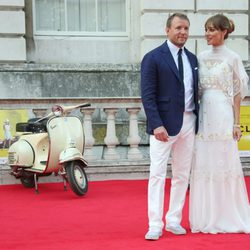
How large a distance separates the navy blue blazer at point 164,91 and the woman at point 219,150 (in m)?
0.33

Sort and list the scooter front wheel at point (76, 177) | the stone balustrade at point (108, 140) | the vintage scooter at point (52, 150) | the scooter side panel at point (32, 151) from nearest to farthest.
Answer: the scooter front wheel at point (76, 177), the vintage scooter at point (52, 150), the scooter side panel at point (32, 151), the stone balustrade at point (108, 140)

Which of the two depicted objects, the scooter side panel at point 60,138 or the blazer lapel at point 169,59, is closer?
the blazer lapel at point 169,59

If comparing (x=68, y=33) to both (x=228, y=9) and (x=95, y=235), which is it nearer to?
(x=228, y=9)

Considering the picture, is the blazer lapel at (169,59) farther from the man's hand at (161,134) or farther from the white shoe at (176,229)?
the white shoe at (176,229)

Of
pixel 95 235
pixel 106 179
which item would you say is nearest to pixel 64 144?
pixel 106 179

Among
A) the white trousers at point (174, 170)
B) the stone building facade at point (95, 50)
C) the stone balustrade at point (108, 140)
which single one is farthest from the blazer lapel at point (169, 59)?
the stone building facade at point (95, 50)

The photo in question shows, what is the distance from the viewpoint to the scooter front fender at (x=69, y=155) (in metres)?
5.96

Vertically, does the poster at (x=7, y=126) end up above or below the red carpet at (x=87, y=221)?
above

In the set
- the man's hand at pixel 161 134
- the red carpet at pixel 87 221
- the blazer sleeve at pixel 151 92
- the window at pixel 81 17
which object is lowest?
the red carpet at pixel 87 221

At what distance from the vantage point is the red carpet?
3977mm

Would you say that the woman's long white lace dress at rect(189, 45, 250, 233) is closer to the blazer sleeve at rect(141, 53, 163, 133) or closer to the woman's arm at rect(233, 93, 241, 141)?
the woman's arm at rect(233, 93, 241, 141)

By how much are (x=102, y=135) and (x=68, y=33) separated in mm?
2045

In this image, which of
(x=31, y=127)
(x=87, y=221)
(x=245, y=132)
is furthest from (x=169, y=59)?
(x=245, y=132)

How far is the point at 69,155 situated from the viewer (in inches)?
236
